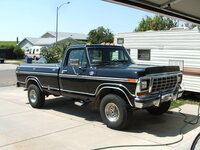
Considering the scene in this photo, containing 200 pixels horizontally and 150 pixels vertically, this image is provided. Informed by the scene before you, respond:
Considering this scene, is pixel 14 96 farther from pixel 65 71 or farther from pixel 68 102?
pixel 65 71

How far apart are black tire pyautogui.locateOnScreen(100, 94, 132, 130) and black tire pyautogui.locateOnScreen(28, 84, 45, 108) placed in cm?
271

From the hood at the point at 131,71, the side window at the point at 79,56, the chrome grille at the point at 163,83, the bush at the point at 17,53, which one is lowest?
the chrome grille at the point at 163,83

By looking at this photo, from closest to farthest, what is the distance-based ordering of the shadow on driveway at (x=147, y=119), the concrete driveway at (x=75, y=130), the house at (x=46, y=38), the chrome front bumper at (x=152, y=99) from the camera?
the concrete driveway at (x=75, y=130) → the chrome front bumper at (x=152, y=99) → the shadow on driveway at (x=147, y=119) → the house at (x=46, y=38)

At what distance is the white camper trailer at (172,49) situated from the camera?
930 cm

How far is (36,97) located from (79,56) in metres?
2.17

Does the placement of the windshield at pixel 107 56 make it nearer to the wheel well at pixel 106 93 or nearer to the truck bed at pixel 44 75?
the wheel well at pixel 106 93

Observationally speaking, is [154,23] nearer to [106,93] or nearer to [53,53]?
[53,53]

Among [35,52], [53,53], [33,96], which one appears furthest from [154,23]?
[33,96]

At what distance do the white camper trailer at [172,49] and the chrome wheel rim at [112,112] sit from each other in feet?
13.9

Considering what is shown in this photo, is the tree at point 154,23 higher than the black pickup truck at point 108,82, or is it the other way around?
the tree at point 154,23

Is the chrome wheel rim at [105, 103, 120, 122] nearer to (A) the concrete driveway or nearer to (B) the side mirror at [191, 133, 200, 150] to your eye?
(A) the concrete driveway

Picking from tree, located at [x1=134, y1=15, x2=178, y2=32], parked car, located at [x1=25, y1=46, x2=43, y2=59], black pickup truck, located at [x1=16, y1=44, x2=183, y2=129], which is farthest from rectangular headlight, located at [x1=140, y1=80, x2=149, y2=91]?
parked car, located at [x1=25, y1=46, x2=43, y2=59]

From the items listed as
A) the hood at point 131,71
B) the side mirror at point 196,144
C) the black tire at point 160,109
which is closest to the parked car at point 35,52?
the black tire at point 160,109

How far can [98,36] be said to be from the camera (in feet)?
208
